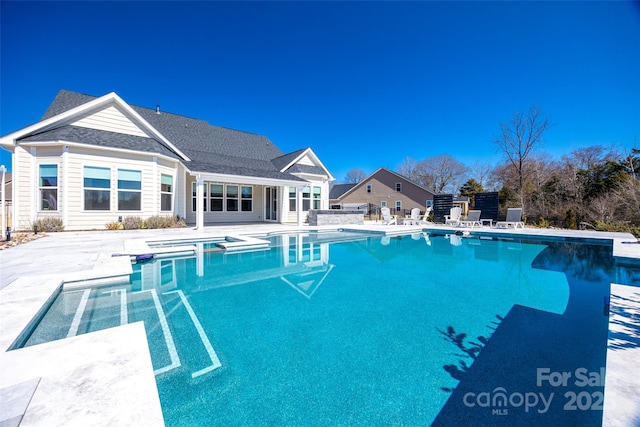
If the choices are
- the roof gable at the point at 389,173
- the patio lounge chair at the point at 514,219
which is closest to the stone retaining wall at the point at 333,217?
the patio lounge chair at the point at 514,219

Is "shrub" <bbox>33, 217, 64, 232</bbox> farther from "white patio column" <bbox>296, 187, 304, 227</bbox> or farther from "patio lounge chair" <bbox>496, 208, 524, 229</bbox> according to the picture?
"patio lounge chair" <bbox>496, 208, 524, 229</bbox>

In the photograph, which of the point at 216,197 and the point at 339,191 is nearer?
the point at 216,197

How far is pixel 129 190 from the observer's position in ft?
39.1

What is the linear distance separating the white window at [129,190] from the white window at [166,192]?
101 cm

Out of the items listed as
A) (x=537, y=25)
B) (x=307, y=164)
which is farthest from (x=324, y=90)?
(x=537, y=25)

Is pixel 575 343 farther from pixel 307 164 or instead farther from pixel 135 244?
pixel 307 164

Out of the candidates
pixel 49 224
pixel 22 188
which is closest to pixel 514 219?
pixel 49 224

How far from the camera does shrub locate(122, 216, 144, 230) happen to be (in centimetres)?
1162

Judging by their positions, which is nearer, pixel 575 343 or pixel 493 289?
pixel 575 343

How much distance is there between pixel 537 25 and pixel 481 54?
453 centimetres

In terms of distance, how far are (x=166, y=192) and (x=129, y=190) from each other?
64.7 inches

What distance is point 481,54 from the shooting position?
50.3 feet

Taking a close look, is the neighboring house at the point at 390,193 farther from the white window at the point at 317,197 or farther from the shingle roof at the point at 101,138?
the shingle roof at the point at 101,138

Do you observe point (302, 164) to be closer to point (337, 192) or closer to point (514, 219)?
point (514, 219)
